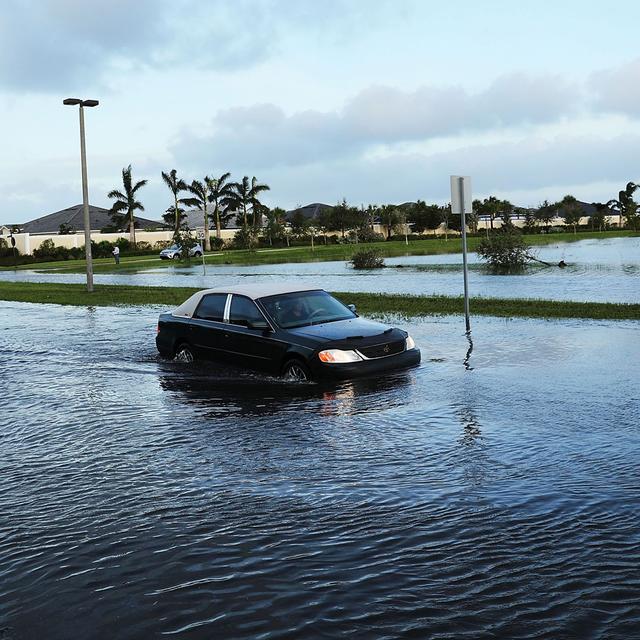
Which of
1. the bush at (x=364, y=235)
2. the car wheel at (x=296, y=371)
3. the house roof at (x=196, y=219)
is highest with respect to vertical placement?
the house roof at (x=196, y=219)

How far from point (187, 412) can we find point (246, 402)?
81 cm

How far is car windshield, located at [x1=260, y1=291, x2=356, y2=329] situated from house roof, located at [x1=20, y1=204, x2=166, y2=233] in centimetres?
9577

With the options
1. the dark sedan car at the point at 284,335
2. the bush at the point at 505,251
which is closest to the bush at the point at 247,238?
the bush at the point at 505,251

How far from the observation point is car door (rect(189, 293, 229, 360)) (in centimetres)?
1333

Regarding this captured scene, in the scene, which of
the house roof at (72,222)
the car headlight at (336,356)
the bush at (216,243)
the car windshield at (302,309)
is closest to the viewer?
the car headlight at (336,356)

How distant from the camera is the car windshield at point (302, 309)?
41.5 ft

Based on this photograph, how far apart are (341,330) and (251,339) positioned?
1330 mm

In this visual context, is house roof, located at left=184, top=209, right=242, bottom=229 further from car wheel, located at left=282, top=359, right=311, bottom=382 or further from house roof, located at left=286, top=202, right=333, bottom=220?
car wheel, located at left=282, top=359, right=311, bottom=382

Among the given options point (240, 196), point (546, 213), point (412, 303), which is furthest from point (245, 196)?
point (412, 303)

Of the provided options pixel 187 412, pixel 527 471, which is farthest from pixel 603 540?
pixel 187 412

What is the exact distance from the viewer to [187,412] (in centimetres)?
1023

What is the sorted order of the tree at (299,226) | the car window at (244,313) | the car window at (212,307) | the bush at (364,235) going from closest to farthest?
1. the car window at (244,313)
2. the car window at (212,307)
3. the bush at (364,235)
4. the tree at (299,226)

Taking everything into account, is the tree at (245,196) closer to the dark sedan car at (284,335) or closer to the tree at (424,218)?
the tree at (424,218)

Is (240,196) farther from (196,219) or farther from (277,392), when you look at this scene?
(277,392)
